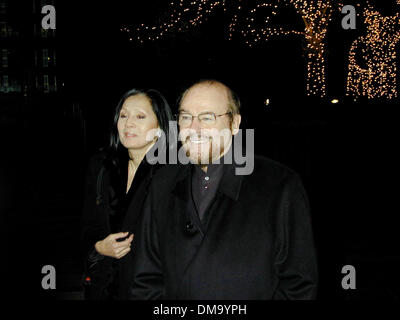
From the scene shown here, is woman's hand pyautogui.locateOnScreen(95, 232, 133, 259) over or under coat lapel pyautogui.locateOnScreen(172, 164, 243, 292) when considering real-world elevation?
under

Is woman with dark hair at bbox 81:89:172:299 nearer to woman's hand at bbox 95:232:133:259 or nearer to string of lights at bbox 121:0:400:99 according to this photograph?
woman's hand at bbox 95:232:133:259

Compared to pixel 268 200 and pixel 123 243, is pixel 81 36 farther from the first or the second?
pixel 268 200

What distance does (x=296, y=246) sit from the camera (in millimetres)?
Result: 1721

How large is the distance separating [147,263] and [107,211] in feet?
2.58

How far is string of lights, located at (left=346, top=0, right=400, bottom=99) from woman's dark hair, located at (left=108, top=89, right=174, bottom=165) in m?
13.2

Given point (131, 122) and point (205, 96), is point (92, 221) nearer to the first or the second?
point (131, 122)

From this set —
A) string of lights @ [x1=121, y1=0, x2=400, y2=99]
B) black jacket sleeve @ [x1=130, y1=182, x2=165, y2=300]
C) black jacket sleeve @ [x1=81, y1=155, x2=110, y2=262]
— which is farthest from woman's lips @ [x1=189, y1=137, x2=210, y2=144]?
string of lights @ [x1=121, y1=0, x2=400, y2=99]

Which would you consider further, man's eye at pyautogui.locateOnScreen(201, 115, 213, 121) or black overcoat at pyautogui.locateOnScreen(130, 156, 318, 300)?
man's eye at pyautogui.locateOnScreen(201, 115, 213, 121)

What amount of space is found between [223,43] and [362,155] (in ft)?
16.9

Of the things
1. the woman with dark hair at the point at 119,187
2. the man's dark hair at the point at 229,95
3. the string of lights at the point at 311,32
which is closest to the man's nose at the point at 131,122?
the woman with dark hair at the point at 119,187

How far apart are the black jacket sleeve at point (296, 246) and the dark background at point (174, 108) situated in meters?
1.21

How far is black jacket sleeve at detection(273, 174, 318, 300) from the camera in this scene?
1.72 meters

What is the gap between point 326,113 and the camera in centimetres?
1138

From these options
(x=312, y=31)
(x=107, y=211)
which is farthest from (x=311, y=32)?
(x=107, y=211)
